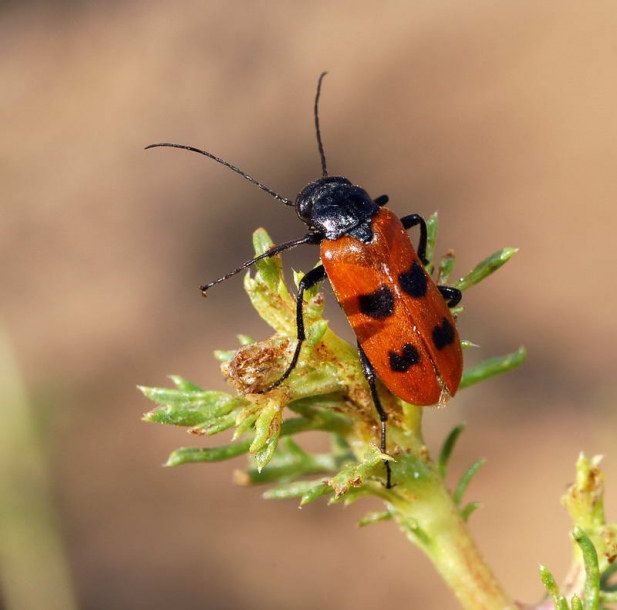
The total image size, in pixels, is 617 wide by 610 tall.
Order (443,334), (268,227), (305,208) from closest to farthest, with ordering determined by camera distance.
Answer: (443,334) < (305,208) < (268,227)

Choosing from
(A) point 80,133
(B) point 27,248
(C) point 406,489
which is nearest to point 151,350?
(B) point 27,248

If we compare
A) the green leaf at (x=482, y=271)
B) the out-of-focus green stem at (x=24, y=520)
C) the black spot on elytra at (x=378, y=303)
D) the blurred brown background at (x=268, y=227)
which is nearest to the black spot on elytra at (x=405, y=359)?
the black spot on elytra at (x=378, y=303)

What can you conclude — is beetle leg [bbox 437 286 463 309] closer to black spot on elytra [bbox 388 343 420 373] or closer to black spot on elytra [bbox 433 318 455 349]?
black spot on elytra [bbox 433 318 455 349]

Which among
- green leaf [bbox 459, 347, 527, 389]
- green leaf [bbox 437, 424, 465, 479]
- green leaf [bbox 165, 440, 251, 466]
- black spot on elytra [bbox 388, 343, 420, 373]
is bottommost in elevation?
green leaf [bbox 437, 424, 465, 479]

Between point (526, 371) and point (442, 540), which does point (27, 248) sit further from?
point (442, 540)

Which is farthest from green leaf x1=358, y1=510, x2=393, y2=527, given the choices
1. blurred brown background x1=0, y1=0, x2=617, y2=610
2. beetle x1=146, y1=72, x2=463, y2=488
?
blurred brown background x1=0, y1=0, x2=617, y2=610

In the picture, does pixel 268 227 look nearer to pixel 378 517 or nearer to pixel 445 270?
pixel 445 270

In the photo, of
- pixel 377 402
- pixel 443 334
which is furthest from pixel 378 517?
pixel 443 334

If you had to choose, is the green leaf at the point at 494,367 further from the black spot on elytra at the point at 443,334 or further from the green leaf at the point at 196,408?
the green leaf at the point at 196,408
